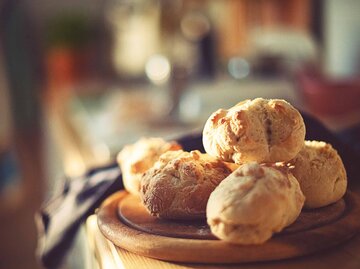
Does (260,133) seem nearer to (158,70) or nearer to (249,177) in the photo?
(249,177)

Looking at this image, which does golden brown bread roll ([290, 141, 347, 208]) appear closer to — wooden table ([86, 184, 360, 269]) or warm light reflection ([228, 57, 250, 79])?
wooden table ([86, 184, 360, 269])

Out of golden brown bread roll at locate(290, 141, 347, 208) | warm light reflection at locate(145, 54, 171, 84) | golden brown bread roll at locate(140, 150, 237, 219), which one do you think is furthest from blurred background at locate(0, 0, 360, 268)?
golden brown bread roll at locate(140, 150, 237, 219)

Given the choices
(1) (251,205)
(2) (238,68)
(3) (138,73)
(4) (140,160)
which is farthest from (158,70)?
(1) (251,205)

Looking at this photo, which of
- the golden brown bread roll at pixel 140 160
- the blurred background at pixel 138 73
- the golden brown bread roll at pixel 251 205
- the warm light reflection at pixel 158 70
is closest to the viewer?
the golden brown bread roll at pixel 251 205

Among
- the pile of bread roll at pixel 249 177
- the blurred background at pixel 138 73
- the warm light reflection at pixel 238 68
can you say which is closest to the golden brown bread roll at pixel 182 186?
the pile of bread roll at pixel 249 177

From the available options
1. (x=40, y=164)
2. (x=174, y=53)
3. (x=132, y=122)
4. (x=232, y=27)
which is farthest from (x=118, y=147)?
(x=40, y=164)

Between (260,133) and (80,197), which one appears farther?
(80,197)

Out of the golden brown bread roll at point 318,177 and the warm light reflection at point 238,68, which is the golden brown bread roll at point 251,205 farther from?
the warm light reflection at point 238,68
